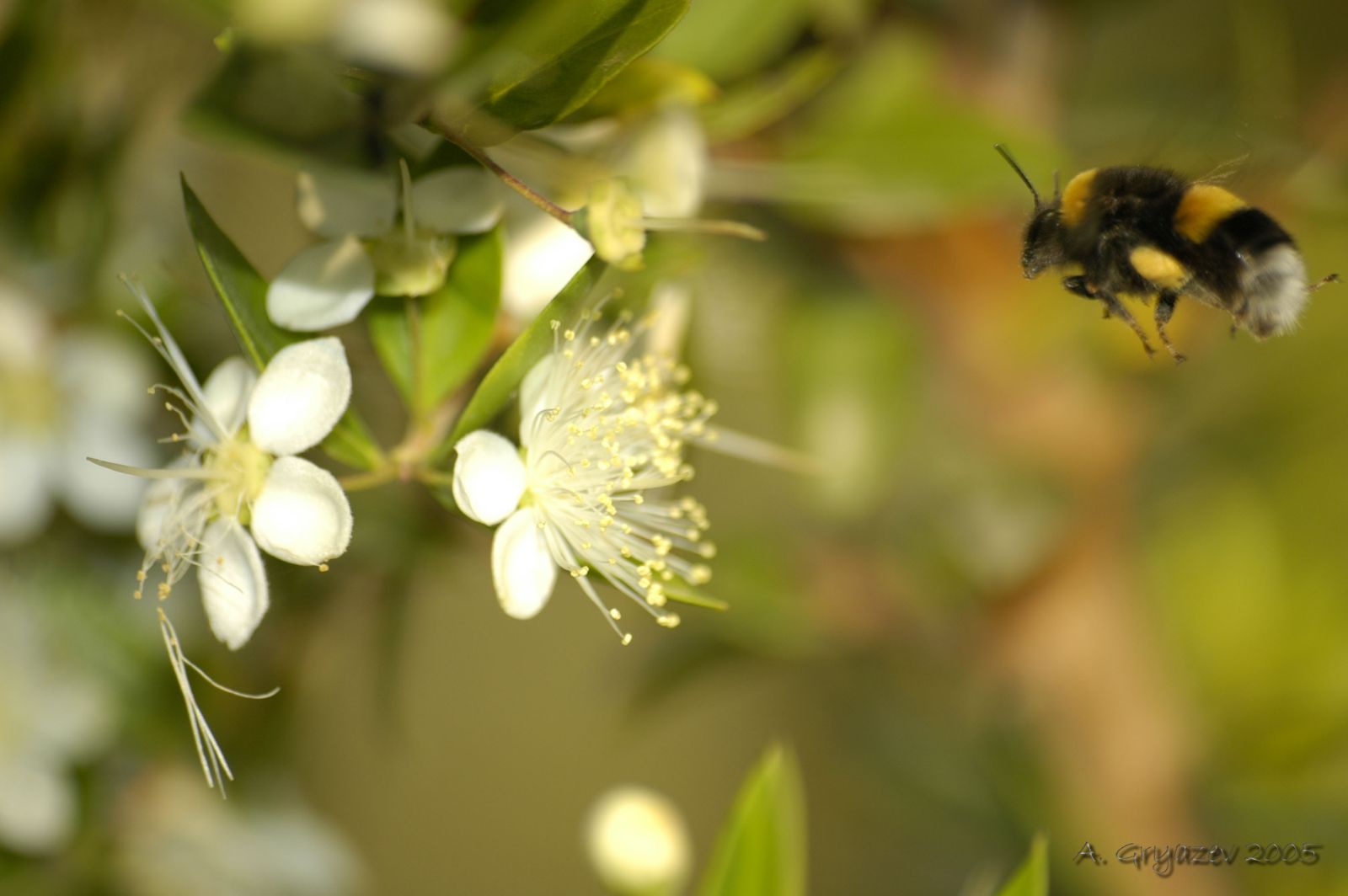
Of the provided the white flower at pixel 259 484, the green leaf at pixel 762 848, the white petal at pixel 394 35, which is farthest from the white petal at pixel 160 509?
the green leaf at pixel 762 848

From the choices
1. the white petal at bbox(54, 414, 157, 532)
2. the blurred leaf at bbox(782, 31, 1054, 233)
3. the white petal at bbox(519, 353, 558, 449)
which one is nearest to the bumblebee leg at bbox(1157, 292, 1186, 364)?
the blurred leaf at bbox(782, 31, 1054, 233)

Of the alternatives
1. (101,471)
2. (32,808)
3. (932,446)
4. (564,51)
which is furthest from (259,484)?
(932,446)

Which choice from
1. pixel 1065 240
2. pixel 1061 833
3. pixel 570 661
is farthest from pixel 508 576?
→ pixel 570 661

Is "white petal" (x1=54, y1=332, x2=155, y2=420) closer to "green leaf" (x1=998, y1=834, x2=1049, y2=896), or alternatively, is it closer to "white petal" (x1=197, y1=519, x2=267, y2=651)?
"white petal" (x1=197, y1=519, x2=267, y2=651)

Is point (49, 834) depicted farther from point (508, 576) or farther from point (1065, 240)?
point (1065, 240)

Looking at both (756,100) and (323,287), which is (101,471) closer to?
(323,287)
